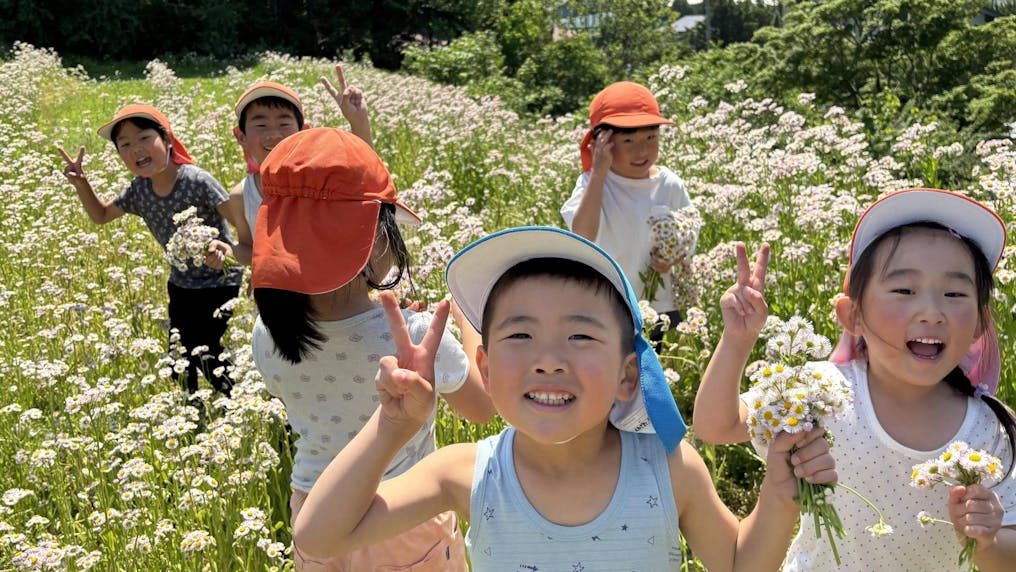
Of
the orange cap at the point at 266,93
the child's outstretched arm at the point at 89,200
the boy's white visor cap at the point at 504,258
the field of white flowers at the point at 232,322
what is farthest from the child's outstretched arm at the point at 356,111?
the boy's white visor cap at the point at 504,258

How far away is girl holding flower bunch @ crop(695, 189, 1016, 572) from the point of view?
1.94 m

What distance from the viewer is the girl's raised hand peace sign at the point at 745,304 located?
5.51ft

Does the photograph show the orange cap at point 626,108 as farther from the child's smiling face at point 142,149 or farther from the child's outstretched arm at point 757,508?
the child's outstretched arm at point 757,508

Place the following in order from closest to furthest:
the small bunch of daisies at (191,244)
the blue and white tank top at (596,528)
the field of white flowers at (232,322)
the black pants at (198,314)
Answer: the blue and white tank top at (596,528) < the field of white flowers at (232,322) < the small bunch of daisies at (191,244) < the black pants at (198,314)

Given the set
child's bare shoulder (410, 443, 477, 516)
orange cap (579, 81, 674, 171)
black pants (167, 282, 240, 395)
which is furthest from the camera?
black pants (167, 282, 240, 395)

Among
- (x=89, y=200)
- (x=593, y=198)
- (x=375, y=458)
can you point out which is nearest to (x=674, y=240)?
(x=593, y=198)

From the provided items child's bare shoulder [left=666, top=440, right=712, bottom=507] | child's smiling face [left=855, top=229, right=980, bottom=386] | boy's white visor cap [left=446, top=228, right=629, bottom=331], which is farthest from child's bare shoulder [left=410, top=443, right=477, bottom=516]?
child's smiling face [left=855, top=229, right=980, bottom=386]

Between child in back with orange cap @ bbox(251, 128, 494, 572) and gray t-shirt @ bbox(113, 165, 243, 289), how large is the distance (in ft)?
7.31

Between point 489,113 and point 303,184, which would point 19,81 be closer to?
point 489,113

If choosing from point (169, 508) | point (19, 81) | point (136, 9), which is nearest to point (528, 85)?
point (19, 81)

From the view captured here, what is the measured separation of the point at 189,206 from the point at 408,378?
3.42 meters

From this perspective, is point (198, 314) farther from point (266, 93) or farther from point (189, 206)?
point (266, 93)

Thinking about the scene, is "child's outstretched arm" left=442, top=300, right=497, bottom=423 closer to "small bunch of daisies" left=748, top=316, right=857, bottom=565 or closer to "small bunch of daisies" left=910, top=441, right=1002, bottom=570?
"small bunch of daisies" left=748, top=316, right=857, bottom=565

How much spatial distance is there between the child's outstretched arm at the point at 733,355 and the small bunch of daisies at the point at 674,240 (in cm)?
212
